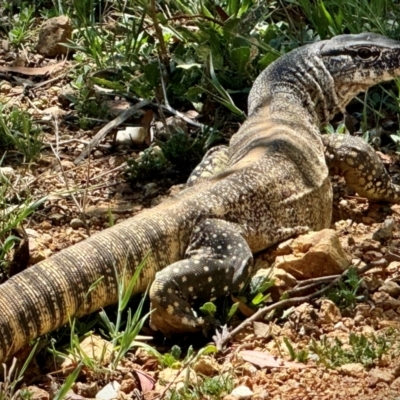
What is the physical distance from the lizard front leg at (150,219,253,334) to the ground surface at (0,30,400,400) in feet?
0.87

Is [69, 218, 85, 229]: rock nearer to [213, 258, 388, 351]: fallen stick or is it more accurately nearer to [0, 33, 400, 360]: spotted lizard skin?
[0, 33, 400, 360]: spotted lizard skin

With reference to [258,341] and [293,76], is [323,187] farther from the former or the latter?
[258,341]

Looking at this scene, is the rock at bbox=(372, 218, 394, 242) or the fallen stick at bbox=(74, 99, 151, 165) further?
the fallen stick at bbox=(74, 99, 151, 165)

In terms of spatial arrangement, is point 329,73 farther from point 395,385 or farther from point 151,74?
point 395,385

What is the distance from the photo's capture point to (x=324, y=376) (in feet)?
14.8

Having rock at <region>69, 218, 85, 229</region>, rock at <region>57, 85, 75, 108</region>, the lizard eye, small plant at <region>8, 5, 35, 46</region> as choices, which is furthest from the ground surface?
small plant at <region>8, 5, 35, 46</region>

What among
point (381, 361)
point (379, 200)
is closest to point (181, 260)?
point (381, 361)

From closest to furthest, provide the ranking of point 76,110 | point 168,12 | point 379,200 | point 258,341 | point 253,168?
point 258,341 → point 253,168 → point 379,200 → point 76,110 → point 168,12

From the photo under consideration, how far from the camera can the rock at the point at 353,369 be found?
448cm

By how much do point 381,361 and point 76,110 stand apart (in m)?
4.50

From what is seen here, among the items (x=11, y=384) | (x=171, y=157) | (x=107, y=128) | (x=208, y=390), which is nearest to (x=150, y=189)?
(x=171, y=157)

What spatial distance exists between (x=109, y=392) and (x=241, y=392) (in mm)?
640

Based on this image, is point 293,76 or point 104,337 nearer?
point 104,337

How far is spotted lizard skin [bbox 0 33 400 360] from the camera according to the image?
16.4ft
